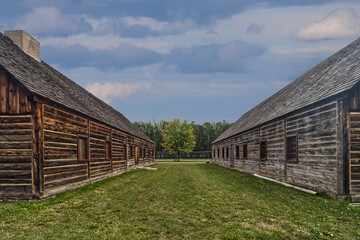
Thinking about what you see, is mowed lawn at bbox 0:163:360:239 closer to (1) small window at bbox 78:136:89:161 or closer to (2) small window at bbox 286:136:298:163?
(1) small window at bbox 78:136:89:161

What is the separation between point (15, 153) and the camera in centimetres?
862

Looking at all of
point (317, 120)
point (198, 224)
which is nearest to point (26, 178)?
point (198, 224)

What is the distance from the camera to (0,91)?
28.5 ft

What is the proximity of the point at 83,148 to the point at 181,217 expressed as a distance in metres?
8.16

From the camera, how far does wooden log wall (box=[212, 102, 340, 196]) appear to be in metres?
8.86

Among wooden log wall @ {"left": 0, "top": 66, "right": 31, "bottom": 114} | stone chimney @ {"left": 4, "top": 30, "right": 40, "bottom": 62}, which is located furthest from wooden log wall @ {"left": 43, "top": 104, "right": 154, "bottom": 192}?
stone chimney @ {"left": 4, "top": 30, "right": 40, "bottom": 62}

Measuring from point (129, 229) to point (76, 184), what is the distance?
7061mm

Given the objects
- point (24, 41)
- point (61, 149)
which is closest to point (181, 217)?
point (61, 149)

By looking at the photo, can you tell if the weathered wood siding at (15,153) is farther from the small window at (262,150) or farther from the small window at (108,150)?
the small window at (262,150)

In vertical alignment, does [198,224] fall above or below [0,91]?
below

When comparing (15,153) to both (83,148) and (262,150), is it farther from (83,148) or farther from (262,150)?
(262,150)

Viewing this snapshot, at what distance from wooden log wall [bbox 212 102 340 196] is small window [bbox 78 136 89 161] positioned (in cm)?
1042

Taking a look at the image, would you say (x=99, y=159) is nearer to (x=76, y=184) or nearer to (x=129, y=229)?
(x=76, y=184)

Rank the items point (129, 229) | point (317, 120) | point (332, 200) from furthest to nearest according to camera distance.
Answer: point (317, 120) < point (332, 200) < point (129, 229)
